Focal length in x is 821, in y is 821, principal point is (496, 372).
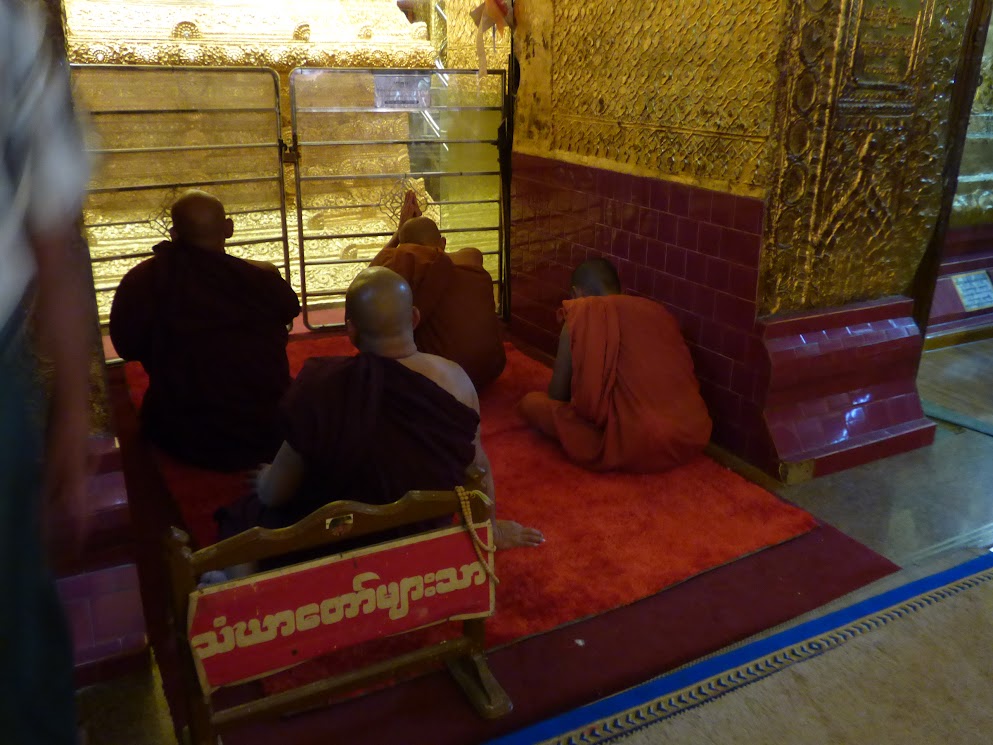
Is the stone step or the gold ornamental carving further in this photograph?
the gold ornamental carving

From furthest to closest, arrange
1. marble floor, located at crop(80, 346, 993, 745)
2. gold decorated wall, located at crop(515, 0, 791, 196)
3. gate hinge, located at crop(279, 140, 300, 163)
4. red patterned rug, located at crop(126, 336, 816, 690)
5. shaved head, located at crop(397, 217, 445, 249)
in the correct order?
1. gate hinge, located at crop(279, 140, 300, 163)
2. shaved head, located at crop(397, 217, 445, 249)
3. gold decorated wall, located at crop(515, 0, 791, 196)
4. red patterned rug, located at crop(126, 336, 816, 690)
5. marble floor, located at crop(80, 346, 993, 745)

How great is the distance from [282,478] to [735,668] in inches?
51.4

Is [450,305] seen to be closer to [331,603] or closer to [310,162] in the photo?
[331,603]

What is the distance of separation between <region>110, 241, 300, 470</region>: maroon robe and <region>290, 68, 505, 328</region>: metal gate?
150cm

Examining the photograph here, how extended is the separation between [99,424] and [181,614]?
792mm

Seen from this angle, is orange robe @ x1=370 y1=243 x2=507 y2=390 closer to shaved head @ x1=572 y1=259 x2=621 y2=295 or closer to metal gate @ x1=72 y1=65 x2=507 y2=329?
shaved head @ x1=572 y1=259 x2=621 y2=295

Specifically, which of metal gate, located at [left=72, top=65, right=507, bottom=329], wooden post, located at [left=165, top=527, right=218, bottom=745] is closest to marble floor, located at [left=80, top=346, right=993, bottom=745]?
wooden post, located at [left=165, top=527, right=218, bottom=745]

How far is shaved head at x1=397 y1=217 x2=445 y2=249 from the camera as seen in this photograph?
4059 mm

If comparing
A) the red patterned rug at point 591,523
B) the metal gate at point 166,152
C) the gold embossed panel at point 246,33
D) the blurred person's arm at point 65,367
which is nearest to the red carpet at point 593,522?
the red patterned rug at point 591,523

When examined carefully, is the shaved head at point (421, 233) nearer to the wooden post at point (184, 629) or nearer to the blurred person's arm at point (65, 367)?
the wooden post at point (184, 629)

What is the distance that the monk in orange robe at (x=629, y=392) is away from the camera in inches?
131

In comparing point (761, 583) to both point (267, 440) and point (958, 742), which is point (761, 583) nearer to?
point (958, 742)

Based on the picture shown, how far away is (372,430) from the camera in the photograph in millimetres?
2029

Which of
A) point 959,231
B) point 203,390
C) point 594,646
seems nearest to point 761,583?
point 594,646
